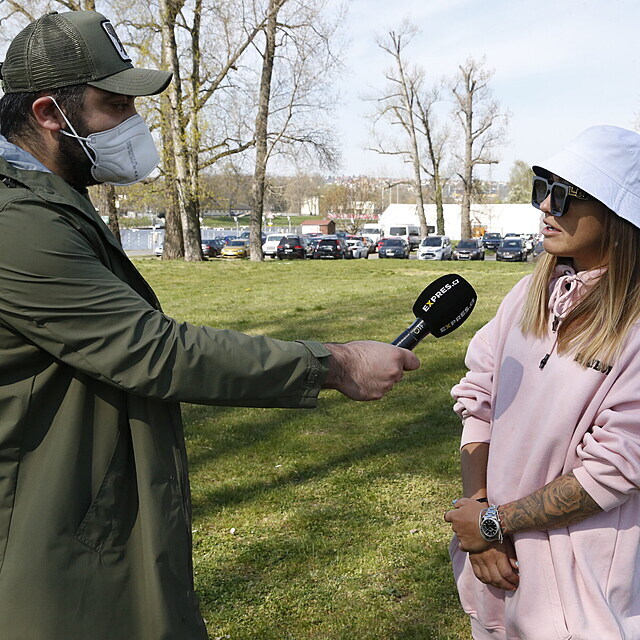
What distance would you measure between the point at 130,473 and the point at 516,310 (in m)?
1.38

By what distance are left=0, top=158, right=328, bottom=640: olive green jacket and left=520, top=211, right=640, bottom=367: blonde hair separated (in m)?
0.81

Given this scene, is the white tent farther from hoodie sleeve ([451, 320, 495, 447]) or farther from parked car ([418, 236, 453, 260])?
hoodie sleeve ([451, 320, 495, 447])

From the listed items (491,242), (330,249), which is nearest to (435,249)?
(330,249)

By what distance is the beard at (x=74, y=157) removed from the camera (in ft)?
7.03

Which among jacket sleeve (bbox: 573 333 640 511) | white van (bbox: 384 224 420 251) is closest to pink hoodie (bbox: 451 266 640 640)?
jacket sleeve (bbox: 573 333 640 511)

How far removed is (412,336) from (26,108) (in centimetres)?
132

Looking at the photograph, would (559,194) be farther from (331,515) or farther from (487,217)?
(487,217)

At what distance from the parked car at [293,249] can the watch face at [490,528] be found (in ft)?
136

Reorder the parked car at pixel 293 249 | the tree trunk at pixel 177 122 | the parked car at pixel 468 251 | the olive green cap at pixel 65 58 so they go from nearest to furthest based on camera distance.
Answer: the olive green cap at pixel 65 58 < the tree trunk at pixel 177 122 < the parked car at pixel 293 249 < the parked car at pixel 468 251

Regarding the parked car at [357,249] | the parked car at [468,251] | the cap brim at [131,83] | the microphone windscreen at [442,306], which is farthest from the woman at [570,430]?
the parked car at [357,249]

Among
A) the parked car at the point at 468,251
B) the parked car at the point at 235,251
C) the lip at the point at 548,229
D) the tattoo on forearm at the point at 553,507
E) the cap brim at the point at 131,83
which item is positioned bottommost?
the parked car at the point at 468,251

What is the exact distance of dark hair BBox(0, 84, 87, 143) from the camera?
208cm

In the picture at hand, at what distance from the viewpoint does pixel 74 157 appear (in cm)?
218

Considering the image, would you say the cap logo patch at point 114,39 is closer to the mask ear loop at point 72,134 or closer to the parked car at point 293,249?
the mask ear loop at point 72,134
